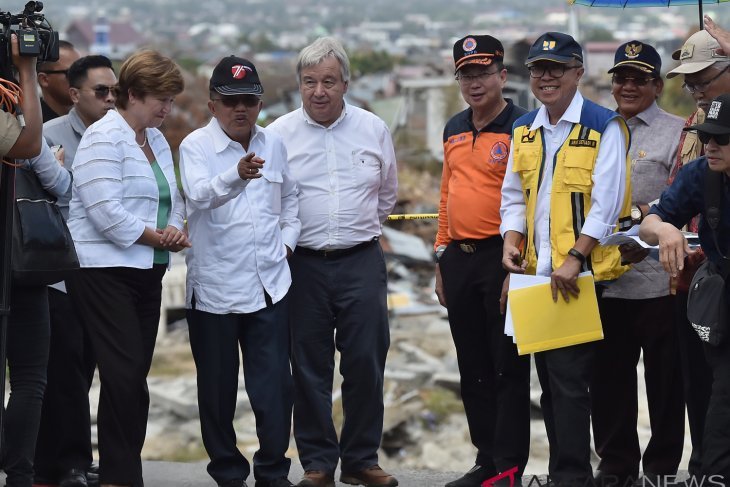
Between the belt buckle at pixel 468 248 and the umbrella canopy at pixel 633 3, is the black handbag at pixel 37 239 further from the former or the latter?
the umbrella canopy at pixel 633 3

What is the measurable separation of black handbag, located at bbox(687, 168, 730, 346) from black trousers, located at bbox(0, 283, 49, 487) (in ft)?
8.75

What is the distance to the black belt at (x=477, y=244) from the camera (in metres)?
5.47

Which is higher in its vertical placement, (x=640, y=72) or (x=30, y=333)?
(x=640, y=72)

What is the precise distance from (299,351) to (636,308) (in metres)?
1.62

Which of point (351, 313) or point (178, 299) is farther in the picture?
point (178, 299)

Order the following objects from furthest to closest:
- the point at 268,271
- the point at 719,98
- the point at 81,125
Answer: the point at 81,125 < the point at 268,271 < the point at 719,98

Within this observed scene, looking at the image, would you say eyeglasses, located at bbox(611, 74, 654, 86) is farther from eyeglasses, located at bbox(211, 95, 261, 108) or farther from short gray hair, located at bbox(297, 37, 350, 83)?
eyeglasses, located at bbox(211, 95, 261, 108)

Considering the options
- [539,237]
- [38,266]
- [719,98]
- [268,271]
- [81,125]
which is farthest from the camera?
[81,125]

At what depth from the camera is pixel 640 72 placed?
5.57 metres

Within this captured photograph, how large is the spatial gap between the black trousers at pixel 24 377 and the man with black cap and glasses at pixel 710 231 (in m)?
2.52

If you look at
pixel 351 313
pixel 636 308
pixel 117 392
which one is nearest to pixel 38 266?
pixel 117 392

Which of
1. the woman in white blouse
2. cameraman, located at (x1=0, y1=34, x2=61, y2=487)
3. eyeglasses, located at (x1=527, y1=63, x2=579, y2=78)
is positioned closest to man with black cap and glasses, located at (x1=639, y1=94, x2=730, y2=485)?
eyeglasses, located at (x1=527, y1=63, x2=579, y2=78)

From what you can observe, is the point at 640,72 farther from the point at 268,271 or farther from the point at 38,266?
the point at 38,266

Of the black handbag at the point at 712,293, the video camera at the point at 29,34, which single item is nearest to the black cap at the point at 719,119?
the black handbag at the point at 712,293
